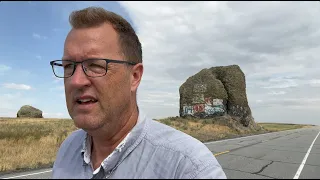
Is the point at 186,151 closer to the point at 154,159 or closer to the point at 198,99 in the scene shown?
the point at 154,159

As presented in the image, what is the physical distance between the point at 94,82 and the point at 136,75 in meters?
0.32

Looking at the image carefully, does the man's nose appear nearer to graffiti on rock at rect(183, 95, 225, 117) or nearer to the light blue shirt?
the light blue shirt

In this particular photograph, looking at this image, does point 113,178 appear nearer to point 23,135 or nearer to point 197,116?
point 23,135

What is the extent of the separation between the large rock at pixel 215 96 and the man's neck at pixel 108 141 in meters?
45.8

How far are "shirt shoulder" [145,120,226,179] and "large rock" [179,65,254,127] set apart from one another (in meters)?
46.0

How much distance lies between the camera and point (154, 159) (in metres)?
1.56

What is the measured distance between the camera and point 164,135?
1687 mm

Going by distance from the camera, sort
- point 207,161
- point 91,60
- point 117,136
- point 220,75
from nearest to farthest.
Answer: point 207,161
point 91,60
point 117,136
point 220,75

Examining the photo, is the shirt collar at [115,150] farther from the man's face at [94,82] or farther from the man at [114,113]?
the man's face at [94,82]

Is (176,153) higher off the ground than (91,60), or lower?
lower

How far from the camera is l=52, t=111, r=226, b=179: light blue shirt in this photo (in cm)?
148

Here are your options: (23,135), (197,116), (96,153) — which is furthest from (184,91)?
(96,153)

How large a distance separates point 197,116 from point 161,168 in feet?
153

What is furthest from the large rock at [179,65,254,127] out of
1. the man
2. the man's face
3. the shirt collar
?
the man's face
